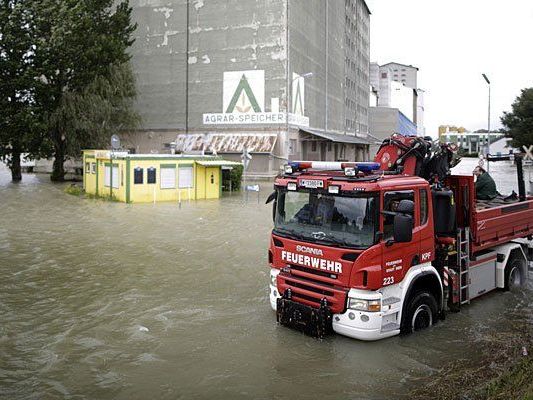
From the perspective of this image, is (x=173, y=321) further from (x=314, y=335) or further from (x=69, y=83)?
(x=69, y=83)

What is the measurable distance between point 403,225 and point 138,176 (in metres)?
22.5

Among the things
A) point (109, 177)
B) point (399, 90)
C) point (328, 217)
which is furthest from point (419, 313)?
point (399, 90)

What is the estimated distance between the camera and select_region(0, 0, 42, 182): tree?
36.8 m

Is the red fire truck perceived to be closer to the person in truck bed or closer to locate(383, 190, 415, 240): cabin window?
locate(383, 190, 415, 240): cabin window

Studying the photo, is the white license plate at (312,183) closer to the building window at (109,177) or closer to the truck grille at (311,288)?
the truck grille at (311,288)

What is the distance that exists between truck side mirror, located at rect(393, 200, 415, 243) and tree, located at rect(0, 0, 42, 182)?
3452cm

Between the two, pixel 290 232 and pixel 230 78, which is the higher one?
pixel 230 78

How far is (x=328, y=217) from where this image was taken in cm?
764

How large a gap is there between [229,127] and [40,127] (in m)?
16.2

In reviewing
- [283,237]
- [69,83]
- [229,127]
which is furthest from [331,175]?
[229,127]

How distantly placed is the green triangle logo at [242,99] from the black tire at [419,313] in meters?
40.2

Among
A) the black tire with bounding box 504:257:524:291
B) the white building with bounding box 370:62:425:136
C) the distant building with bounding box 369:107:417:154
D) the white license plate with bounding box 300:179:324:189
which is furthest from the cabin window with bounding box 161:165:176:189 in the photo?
the white building with bounding box 370:62:425:136

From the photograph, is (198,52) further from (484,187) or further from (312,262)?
(312,262)

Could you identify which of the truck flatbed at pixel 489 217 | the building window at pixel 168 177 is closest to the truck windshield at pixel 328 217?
the truck flatbed at pixel 489 217
